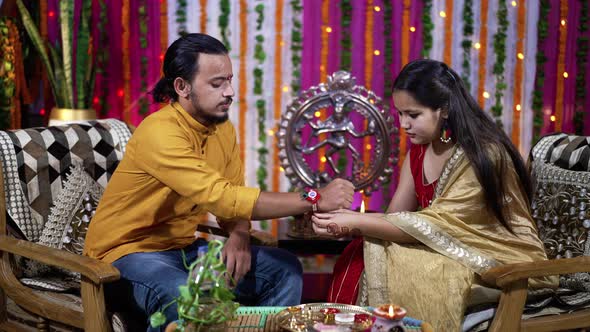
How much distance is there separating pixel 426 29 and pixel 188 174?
275cm

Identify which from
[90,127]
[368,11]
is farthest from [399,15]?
[90,127]

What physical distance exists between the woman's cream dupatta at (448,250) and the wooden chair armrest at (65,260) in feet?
3.18

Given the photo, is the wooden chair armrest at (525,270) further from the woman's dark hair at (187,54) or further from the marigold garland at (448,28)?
the marigold garland at (448,28)

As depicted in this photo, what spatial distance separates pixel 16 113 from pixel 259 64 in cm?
161

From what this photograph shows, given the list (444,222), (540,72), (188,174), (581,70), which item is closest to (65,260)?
(188,174)

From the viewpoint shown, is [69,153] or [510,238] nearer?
[510,238]

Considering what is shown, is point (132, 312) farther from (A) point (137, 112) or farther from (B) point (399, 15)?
(B) point (399, 15)

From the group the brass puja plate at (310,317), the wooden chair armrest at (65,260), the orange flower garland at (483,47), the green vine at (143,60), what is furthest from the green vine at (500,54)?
the wooden chair armrest at (65,260)

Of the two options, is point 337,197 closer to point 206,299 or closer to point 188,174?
point 188,174

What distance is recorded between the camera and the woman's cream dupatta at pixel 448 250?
2.68 metres

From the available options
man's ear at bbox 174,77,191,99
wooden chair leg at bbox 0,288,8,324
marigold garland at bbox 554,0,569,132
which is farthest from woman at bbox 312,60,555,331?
marigold garland at bbox 554,0,569,132

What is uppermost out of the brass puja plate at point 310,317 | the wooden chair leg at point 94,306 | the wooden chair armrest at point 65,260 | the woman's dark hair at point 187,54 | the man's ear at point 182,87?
the woman's dark hair at point 187,54

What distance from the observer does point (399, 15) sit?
493cm

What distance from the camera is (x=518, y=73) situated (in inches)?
197
